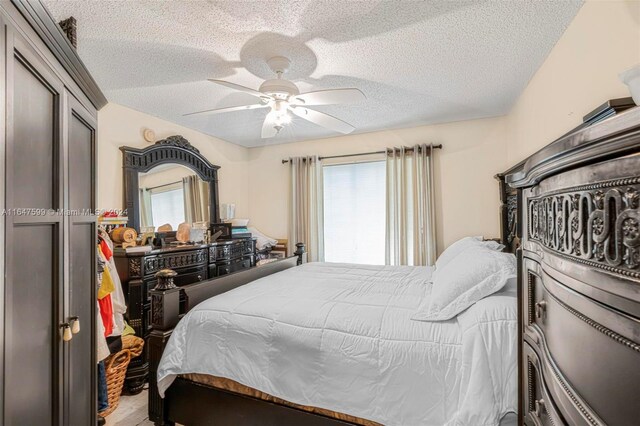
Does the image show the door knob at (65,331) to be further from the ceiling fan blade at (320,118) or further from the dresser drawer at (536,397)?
the ceiling fan blade at (320,118)

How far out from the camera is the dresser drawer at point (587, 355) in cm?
42

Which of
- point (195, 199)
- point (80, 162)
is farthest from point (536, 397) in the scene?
point (195, 199)

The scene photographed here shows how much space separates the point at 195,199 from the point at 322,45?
8.87ft

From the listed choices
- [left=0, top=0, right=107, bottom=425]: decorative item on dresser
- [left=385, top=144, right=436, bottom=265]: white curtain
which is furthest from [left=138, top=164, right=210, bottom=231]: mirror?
[left=385, top=144, right=436, bottom=265]: white curtain

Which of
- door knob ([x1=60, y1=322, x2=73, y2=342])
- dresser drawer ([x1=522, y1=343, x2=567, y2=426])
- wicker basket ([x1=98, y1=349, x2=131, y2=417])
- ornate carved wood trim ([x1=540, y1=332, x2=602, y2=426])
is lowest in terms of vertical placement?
wicker basket ([x1=98, y1=349, x2=131, y2=417])

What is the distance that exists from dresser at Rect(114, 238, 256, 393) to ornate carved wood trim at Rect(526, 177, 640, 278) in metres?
2.49

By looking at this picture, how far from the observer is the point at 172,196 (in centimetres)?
363

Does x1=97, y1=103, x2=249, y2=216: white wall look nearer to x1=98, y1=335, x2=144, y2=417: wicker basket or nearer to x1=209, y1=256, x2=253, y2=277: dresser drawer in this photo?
x1=209, y1=256, x2=253, y2=277: dresser drawer

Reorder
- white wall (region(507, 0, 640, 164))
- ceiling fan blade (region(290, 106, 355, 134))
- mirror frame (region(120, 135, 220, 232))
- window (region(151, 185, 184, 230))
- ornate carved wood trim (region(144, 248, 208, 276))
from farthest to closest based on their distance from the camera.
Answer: window (region(151, 185, 184, 230)), mirror frame (region(120, 135, 220, 232)), ornate carved wood trim (region(144, 248, 208, 276)), ceiling fan blade (region(290, 106, 355, 134)), white wall (region(507, 0, 640, 164))

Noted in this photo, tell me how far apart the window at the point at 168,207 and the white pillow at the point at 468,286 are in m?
3.06

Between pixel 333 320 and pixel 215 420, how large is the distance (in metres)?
0.87

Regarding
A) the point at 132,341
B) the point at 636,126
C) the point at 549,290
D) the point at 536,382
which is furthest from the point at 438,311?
the point at 132,341

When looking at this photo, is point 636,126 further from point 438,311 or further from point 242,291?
point 242,291

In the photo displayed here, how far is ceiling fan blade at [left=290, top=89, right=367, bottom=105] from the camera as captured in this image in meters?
2.03
